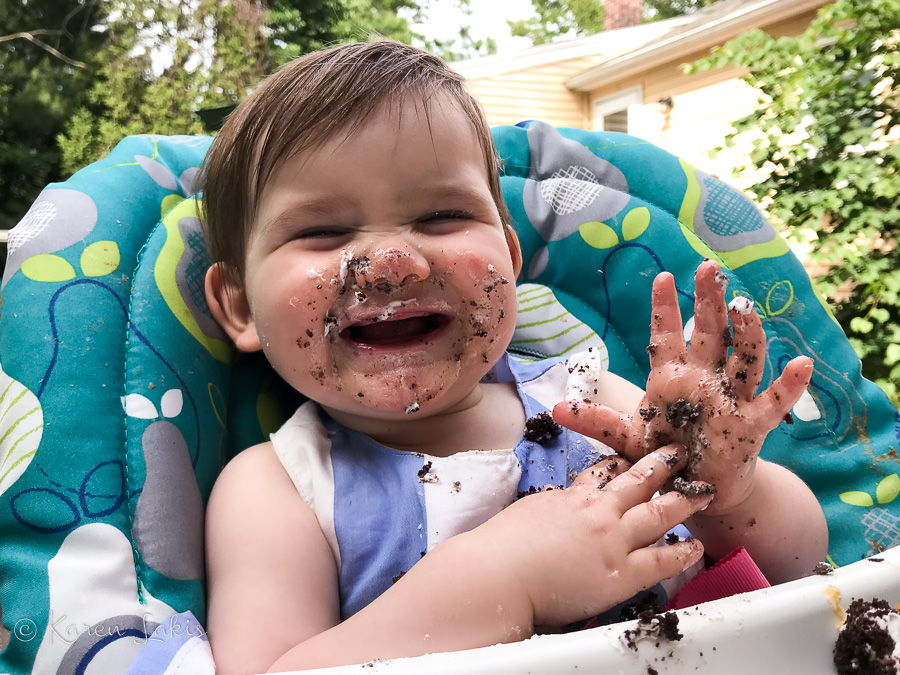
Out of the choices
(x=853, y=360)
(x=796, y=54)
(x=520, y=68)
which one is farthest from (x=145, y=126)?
(x=853, y=360)

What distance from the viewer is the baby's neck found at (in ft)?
3.67

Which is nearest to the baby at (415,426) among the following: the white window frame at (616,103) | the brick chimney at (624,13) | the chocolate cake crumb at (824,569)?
the chocolate cake crumb at (824,569)

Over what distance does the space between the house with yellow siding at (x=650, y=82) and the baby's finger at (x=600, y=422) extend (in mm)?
4854

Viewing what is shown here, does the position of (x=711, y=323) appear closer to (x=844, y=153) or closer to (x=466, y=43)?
(x=844, y=153)

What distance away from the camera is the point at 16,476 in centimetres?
93

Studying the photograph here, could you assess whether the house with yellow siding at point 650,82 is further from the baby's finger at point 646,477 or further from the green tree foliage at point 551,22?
the green tree foliage at point 551,22

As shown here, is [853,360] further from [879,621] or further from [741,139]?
[741,139]

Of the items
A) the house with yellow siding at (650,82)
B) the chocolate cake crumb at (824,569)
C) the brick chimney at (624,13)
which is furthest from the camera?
the brick chimney at (624,13)

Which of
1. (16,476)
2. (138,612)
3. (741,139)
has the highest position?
(16,476)

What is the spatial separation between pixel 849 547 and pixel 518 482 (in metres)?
0.61

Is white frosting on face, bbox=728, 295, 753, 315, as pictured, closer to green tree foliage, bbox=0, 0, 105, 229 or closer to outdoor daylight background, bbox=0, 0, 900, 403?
outdoor daylight background, bbox=0, 0, 900, 403

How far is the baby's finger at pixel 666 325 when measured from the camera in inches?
32.1

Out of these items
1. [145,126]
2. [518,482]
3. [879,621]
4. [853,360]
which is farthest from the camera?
[145,126]

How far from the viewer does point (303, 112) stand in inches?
40.0
